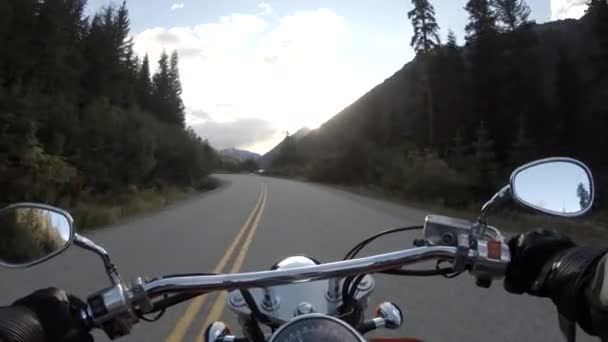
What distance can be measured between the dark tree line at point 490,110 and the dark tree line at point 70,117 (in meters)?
18.1

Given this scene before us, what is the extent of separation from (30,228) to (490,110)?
4969cm

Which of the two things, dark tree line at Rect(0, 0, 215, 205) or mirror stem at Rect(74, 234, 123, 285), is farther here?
dark tree line at Rect(0, 0, 215, 205)

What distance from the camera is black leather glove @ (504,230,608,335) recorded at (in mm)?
1780

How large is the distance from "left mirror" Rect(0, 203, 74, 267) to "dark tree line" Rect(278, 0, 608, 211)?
33.3 m

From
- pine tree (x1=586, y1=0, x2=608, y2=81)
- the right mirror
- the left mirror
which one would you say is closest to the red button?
the right mirror

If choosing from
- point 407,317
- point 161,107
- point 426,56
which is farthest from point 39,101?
point 161,107

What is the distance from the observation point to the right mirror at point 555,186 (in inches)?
86.9

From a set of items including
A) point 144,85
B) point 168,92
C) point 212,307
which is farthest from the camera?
point 168,92

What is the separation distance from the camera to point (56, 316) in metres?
1.79

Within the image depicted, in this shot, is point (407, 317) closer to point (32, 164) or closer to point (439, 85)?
point (32, 164)

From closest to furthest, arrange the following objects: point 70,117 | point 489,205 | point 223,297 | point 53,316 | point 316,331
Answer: point 316,331 < point 53,316 < point 489,205 < point 223,297 < point 70,117

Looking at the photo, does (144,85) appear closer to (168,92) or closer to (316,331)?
(168,92)

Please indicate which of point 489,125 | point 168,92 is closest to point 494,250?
point 489,125

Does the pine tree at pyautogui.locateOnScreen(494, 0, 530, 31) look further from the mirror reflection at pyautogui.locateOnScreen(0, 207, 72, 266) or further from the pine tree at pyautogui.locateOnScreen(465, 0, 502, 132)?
the mirror reflection at pyautogui.locateOnScreen(0, 207, 72, 266)
